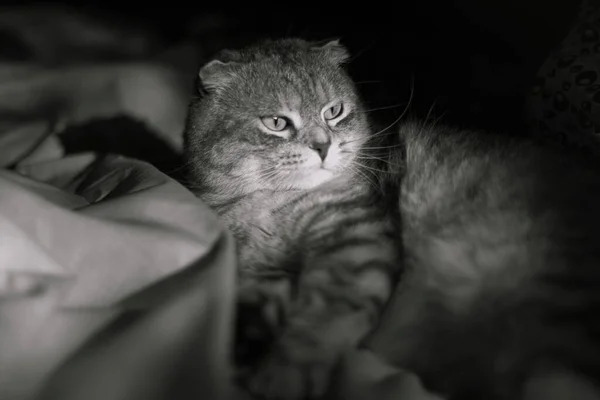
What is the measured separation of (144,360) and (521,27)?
4.93 ft

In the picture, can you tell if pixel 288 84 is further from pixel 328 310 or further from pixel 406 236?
pixel 328 310

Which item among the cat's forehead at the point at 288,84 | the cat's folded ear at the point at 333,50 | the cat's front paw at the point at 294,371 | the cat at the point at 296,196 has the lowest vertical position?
the cat's front paw at the point at 294,371

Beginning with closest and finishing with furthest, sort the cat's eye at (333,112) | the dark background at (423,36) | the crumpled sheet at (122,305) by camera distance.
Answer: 1. the crumpled sheet at (122,305)
2. the cat's eye at (333,112)
3. the dark background at (423,36)

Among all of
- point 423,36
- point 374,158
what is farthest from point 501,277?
point 423,36

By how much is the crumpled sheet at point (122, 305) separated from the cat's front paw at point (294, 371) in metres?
0.06

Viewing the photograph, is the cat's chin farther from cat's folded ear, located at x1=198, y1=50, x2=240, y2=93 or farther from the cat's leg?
cat's folded ear, located at x1=198, y1=50, x2=240, y2=93

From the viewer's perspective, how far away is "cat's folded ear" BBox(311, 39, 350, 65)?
55.4 inches

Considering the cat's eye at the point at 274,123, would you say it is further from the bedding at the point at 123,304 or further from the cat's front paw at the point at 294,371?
the cat's front paw at the point at 294,371

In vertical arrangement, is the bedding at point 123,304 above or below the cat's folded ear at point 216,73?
below

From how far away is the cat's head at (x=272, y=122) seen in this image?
1.26 metres

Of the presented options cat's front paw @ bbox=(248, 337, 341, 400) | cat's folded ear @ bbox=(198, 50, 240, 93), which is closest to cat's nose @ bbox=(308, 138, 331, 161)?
cat's folded ear @ bbox=(198, 50, 240, 93)

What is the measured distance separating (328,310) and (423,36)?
3.67 feet

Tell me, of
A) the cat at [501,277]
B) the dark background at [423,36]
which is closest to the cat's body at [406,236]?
the cat at [501,277]

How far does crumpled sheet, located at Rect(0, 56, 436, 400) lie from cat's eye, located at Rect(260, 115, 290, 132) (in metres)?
0.35
